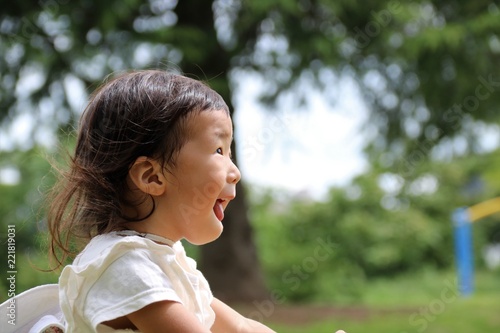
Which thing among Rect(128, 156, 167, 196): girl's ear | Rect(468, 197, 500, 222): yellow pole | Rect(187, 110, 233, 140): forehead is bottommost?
Rect(128, 156, 167, 196): girl's ear

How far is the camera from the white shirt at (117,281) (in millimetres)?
1124

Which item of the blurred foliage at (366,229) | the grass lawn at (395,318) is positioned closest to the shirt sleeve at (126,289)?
the grass lawn at (395,318)

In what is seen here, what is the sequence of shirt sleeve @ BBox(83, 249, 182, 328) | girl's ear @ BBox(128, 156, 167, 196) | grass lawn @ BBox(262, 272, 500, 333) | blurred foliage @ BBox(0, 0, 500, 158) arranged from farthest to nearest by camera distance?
grass lawn @ BBox(262, 272, 500, 333) → blurred foliage @ BBox(0, 0, 500, 158) → girl's ear @ BBox(128, 156, 167, 196) → shirt sleeve @ BBox(83, 249, 182, 328)

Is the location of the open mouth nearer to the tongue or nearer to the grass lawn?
the tongue

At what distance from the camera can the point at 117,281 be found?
1136mm

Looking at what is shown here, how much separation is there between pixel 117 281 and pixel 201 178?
0.21 m

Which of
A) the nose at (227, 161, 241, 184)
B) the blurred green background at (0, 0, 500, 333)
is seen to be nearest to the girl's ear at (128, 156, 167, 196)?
the nose at (227, 161, 241, 184)

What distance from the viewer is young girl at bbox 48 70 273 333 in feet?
3.84

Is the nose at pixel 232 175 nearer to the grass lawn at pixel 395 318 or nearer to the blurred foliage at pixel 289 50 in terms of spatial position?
the blurred foliage at pixel 289 50

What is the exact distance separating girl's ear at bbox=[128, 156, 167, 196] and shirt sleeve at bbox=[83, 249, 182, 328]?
12cm

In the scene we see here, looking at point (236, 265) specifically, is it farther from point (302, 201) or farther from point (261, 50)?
point (302, 201)

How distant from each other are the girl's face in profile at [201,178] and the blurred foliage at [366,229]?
6631 millimetres

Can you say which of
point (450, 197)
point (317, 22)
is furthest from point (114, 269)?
point (450, 197)

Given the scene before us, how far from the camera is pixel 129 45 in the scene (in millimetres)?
4746
